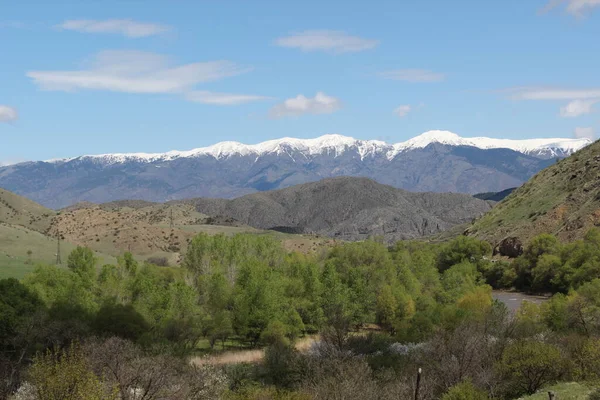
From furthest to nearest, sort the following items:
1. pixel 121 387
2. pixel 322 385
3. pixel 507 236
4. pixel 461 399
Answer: pixel 507 236 < pixel 322 385 < pixel 121 387 < pixel 461 399

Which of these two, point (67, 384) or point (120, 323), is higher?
point (67, 384)

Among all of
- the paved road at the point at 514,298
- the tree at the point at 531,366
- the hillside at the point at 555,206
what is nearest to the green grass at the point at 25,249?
the paved road at the point at 514,298

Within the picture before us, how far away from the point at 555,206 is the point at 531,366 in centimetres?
11150

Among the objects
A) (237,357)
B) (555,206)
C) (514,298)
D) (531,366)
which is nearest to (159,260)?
(514,298)

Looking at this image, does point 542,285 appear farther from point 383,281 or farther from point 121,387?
point 121,387

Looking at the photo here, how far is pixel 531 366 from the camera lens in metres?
45.9

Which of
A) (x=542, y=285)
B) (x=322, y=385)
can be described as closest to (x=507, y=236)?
(x=542, y=285)

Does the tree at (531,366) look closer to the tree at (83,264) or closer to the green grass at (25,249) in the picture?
the tree at (83,264)

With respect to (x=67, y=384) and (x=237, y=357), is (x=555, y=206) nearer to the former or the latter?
(x=237, y=357)

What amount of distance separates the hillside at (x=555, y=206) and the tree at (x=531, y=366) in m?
92.7

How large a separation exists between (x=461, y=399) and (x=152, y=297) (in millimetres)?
50282

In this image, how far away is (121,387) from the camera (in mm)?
38562

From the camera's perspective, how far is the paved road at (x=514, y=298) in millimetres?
111338

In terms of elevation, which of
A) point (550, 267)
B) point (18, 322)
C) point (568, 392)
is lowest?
point (550, 267)
